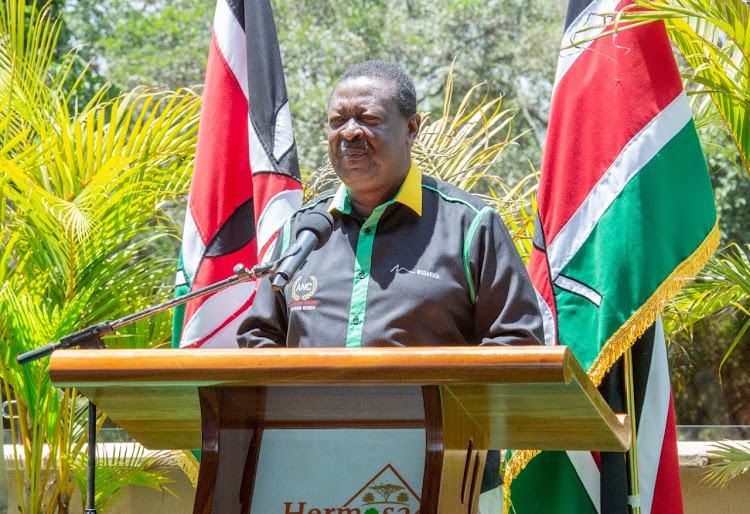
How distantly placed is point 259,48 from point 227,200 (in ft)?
2.00

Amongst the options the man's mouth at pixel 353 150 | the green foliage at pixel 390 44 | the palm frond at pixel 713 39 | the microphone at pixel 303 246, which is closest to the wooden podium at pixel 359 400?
the microphone at pixel 303 246

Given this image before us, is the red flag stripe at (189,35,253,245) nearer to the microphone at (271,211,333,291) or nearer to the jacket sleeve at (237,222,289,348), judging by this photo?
the jacket sleeve at (237,222,289,348)

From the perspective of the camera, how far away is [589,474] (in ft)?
10.1

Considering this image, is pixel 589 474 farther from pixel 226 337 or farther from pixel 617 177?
pixel 226 337

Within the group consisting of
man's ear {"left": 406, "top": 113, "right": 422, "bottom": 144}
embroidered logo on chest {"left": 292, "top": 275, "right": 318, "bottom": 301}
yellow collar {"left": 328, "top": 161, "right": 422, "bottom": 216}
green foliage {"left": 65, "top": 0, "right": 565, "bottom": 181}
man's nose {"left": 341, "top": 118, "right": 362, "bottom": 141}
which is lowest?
embroidered logo on chest {"left": 292, "top": 275, "right": 318, "bottom": 301}

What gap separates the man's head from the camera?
2.51 meters

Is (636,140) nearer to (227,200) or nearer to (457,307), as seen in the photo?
(457,307)

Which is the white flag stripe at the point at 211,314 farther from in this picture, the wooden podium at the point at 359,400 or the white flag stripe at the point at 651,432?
the white flag stripe at the point at 651,432

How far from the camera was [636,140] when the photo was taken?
3.06m

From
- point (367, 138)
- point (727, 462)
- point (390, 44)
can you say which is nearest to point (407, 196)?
point (367, 138)

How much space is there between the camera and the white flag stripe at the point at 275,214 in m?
3.62

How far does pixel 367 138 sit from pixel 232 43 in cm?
161

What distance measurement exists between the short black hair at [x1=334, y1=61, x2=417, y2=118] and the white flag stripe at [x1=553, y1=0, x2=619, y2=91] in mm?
714

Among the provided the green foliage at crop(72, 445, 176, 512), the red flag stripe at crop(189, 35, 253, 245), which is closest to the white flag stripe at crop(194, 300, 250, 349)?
the red flag stripe at crop(189, 35, 253, 245)
